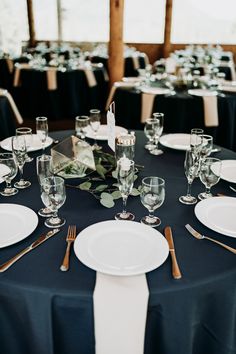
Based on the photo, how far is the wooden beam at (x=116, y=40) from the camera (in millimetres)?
4387

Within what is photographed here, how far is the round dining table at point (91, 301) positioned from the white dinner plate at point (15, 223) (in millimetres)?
21

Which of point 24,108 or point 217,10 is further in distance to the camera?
point 217,10

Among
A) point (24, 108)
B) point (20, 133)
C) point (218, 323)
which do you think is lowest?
point (24, 108)

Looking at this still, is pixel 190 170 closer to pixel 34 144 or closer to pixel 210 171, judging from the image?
pixel 210 171

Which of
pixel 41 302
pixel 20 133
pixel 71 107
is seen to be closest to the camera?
pixel 41 302

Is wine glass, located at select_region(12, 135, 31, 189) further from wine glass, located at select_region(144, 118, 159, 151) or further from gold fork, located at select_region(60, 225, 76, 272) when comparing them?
wine glass, located at select_region(144, 118, 159, 151)

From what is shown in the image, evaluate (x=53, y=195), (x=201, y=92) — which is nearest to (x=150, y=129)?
(x=53, y=195)

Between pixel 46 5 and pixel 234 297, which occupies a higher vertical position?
pixel 46 5

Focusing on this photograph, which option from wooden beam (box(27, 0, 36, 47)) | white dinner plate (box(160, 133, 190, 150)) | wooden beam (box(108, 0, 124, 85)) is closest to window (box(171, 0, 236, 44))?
wooden beam (box(27, 0, 36, 47))

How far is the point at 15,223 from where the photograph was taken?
125 centimetres

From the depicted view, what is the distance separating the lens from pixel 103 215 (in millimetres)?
1329

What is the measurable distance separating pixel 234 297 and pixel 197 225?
0.27m

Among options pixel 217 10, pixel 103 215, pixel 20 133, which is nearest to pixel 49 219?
pixel 103 215

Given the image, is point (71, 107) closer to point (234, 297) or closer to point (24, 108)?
point (24, 108)
